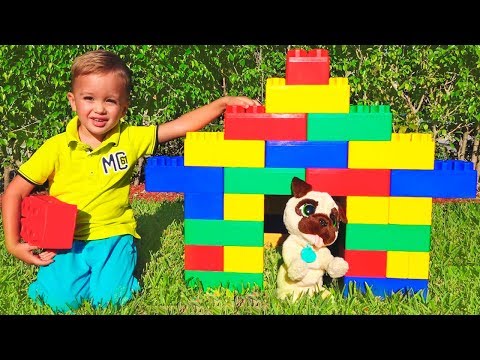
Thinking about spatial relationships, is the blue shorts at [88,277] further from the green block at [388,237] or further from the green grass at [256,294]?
the green block at [388,237]

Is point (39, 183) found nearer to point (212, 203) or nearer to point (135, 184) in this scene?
point (212, 203)

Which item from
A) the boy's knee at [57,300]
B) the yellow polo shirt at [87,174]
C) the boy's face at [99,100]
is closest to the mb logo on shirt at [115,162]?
the yellow polo shirt at [87,174]

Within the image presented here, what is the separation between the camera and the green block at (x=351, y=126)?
7.91 ft

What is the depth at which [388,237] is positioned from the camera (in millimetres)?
2504

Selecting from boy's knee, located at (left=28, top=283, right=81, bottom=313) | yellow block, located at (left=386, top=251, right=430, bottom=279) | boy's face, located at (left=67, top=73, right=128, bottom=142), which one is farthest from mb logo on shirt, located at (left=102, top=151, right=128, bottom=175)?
yellow block, located at (left=386, top=251, right=430, bottom=279)

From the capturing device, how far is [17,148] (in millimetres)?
4555

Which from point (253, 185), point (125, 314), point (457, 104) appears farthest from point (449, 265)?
point (457, 104)

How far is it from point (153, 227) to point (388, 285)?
1779 millimetres

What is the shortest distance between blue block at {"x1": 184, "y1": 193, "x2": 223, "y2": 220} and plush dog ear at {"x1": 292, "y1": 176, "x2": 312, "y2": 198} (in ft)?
1.08

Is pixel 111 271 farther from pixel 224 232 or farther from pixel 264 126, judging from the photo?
pixel 264 126

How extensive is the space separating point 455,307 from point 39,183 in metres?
1.90

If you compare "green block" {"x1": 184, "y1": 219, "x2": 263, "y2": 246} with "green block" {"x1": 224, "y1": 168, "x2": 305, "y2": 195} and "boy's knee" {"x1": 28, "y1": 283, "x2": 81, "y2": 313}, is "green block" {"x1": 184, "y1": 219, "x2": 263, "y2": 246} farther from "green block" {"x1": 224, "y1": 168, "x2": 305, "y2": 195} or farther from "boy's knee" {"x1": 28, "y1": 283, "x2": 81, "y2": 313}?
"boy's knee" {"x1": 28, "y1": 283, "x2": 81, "y2": 313}

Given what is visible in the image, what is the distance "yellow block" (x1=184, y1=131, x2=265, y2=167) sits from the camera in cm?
249

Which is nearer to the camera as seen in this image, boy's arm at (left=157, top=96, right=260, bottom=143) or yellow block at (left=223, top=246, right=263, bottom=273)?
yellow block at (left=223, top=246, right=263, bottom=273)
